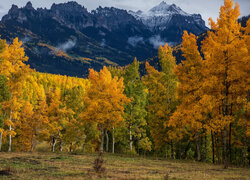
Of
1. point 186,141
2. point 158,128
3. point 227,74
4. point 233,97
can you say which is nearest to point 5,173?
point 227,74

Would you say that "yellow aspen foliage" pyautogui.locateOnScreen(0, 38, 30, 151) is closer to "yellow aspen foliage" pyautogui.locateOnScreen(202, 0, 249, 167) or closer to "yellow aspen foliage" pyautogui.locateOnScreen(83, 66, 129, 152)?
"yellow aspen foliage" pyautogui.locateOnScreen(83, 66, 129, 152)

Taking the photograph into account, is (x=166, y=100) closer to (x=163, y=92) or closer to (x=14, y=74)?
(x=163, y=92)

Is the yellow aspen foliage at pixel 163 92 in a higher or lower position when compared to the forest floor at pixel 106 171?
higher

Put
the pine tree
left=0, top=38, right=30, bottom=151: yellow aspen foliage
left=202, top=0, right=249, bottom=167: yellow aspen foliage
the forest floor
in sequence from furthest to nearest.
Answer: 1. the pine tree
2. left=0, top=38, right=30, bottom=151: yellow aspen foliage
3. left=202, top=0, right=249, bottom=167: yellow aspen foliage
4. the forest floor

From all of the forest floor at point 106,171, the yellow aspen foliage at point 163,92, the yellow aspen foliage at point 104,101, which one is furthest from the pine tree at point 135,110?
the forest floor at point 106,171

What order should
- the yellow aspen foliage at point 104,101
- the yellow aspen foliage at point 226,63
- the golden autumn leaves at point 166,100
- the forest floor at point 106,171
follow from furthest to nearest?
the yellow aspen foliage at point 104,101, the golden autumn leaves at point 166,100, the yellow aspen foliage at point 226,63, the forest floor at point 106,171

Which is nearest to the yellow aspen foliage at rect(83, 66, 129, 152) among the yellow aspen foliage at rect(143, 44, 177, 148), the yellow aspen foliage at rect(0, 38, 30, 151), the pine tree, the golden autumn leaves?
the golden autumn leaves

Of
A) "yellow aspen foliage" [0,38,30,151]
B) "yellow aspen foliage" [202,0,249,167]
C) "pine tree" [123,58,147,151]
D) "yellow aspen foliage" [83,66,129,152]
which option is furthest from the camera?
"pine tree" [123,58,147,151]

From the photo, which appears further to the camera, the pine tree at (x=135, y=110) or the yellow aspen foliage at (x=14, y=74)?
the pine tree at (x=135, y=110)

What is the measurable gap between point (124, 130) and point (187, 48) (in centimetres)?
1703

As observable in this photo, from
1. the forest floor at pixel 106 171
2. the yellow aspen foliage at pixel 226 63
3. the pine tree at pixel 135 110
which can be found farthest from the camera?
the pine tree at pixel 135 110

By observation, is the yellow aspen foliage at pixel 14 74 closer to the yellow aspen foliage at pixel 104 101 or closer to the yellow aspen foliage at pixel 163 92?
the yellow aspen foliage at pixel 104 101

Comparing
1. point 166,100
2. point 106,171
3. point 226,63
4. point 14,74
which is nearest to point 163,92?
point 166,100

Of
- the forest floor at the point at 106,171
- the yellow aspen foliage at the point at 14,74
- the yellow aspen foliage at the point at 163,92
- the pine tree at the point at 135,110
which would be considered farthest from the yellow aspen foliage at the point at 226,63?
the yellow aspen foliage at the point at 14,74
